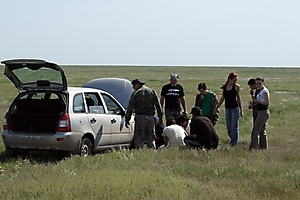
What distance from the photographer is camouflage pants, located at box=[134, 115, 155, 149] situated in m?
11.2

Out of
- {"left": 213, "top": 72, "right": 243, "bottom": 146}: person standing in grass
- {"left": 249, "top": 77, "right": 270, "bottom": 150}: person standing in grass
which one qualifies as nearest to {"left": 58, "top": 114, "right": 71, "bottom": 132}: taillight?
{"left": 213, "top": 72, "right": 243, "bottom": 146}: person standing in grass

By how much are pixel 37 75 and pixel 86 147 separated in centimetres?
170

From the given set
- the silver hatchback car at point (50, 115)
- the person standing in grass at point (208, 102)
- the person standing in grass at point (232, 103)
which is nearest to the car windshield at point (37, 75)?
the silver hatchback car at point (50, 115)

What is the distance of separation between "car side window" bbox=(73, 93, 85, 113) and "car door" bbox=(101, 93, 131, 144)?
889mm

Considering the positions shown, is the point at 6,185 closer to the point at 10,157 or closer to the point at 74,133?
the point at 74,133

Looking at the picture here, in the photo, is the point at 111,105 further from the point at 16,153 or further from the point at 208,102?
the point at 16,153

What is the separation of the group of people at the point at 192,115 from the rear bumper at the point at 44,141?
5.10 ft

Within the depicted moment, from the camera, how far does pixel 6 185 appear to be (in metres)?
7.56

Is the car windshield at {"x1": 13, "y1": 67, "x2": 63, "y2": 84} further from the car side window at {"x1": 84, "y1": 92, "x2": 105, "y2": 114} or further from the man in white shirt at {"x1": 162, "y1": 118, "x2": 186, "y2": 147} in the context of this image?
the man in white shirt at {"x1": 162, "y1": 118, "x2": 186, "y2": 147}

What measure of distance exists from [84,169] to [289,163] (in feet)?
11.5

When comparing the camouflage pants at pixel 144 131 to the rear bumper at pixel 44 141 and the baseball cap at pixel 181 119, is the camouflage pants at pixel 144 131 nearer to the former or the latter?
the baseball cap at pixel 181 119

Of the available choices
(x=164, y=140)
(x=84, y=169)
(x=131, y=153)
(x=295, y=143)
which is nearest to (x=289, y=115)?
(x=295, y=143)

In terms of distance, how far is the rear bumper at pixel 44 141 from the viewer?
995 cm

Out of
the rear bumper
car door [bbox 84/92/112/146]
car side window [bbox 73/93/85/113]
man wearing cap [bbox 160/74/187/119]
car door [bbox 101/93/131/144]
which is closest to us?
the rear bumper
